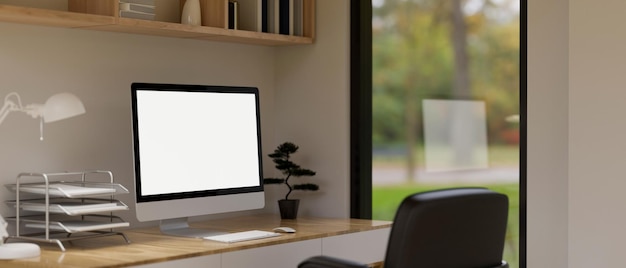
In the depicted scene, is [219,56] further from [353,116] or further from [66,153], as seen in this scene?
[66,153]

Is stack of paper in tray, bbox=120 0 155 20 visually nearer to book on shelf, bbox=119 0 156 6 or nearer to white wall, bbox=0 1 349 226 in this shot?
book on shelf, bbox=119 0 156 6

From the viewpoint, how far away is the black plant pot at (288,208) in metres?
4.18

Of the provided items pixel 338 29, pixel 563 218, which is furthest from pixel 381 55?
pixel 563 218

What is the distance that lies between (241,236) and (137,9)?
1009 millimetres


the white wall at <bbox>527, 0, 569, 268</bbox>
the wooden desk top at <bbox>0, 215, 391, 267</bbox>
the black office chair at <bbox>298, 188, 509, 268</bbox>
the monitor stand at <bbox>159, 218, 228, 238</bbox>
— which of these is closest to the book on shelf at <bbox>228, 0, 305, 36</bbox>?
the wooden desk top at <bbox>0, 215, 391, 267</bbox>

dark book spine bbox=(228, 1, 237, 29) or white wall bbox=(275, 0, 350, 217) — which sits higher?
dark book spine bbox=(228, 1, 237, 29)

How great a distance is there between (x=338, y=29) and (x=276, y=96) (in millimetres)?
495

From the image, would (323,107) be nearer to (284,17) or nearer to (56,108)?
(284,17)

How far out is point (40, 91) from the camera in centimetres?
353

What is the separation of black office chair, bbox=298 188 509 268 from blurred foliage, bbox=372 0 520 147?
127 cm

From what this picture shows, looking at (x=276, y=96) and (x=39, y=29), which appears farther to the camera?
(x=276, y=96)

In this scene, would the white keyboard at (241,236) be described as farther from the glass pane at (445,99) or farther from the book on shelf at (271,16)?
the book on shelf at (271,16)

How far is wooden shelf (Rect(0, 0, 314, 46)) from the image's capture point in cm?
326

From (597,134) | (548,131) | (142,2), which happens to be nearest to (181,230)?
(142,2)
